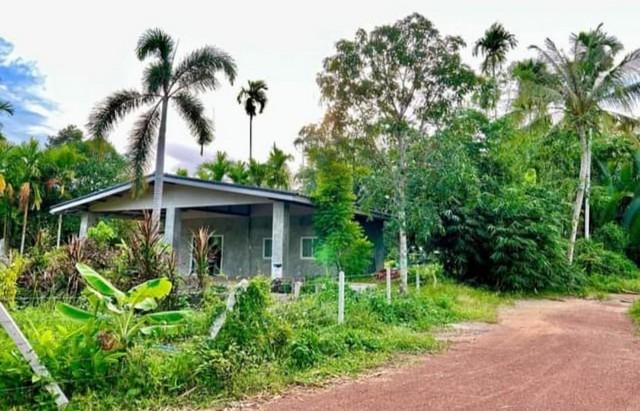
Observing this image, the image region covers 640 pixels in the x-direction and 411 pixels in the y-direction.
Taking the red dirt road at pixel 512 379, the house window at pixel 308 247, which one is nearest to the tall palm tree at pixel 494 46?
the house window at pixel 308 247

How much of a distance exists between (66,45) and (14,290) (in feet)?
19.3

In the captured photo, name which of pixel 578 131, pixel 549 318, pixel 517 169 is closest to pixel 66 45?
pixel 549 318

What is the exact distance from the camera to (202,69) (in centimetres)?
1608

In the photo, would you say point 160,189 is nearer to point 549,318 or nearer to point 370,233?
point 370,233

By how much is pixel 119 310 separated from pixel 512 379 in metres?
4.17

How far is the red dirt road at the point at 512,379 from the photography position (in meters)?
4.37

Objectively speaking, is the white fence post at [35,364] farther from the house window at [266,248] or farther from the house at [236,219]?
the house window at [266,248]

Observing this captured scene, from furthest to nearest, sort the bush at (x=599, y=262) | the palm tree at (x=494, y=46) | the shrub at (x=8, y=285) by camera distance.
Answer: the palm tree at (x=494, y=46), the bush at (x=599, y=262), the shrub at (x=8, y=285)

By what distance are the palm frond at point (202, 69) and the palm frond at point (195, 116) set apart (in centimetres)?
32

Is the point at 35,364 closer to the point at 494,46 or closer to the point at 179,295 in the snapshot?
the point at 179,295

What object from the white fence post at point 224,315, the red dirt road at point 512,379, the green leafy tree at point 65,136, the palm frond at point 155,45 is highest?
the green leafy tree at point 65,136

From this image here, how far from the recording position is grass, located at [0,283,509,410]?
163 inches

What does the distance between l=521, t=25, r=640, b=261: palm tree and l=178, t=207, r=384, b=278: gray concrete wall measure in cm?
745

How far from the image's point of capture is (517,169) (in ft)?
52.7
